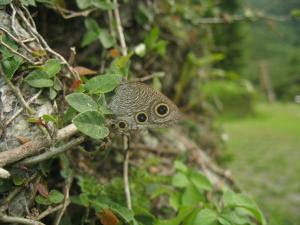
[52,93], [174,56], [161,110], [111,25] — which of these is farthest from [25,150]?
[174,56]

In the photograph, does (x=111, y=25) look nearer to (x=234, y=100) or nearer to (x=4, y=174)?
(x=4, y=174)

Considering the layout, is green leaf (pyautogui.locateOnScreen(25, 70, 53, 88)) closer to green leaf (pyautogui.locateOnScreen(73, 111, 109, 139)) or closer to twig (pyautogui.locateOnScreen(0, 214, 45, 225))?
green leaf (pyautogui.locateOnScreen(73, 111, 109, 139))

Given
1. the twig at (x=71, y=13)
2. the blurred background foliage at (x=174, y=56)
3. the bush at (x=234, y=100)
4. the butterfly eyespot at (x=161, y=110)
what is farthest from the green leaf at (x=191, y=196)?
→ the bush at (x=234, y=100)

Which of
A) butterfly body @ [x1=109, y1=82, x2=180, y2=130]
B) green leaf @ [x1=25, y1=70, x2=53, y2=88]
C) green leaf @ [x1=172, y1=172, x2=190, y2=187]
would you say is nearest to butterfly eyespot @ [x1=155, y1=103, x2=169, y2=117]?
butterfly body @ [x1=109, y1=82, x2=180, y2=130]

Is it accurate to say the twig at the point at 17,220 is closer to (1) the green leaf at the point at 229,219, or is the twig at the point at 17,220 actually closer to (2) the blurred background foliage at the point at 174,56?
(2) the blurred background foliage at the point at 174,56

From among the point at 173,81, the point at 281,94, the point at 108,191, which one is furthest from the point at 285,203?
the point at 281,94

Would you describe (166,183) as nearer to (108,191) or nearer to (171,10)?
(108,191)
